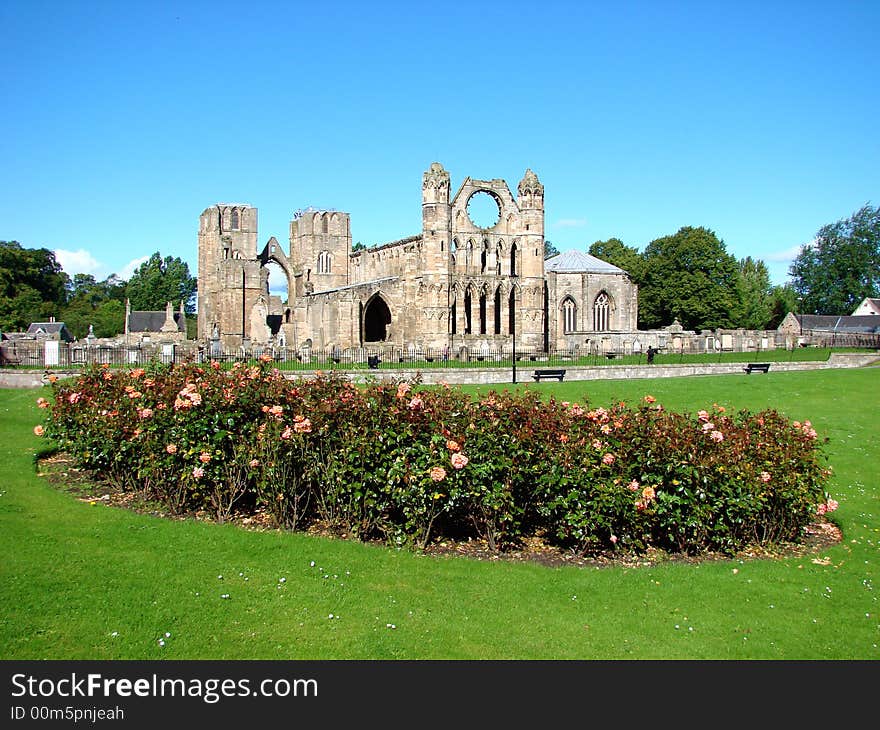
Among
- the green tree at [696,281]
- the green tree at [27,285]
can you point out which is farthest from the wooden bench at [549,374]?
the green tree at [27,285]

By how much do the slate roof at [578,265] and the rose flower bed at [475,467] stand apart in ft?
165

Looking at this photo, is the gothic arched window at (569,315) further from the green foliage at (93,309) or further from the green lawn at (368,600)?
the green foliage at (93,309)

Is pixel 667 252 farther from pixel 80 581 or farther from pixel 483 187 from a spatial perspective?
pixel 80 581

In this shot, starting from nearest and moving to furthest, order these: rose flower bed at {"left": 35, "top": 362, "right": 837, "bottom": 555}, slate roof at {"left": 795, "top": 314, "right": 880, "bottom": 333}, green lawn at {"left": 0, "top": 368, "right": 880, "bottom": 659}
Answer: green lawn at {"left": 0, "top": 368, "right": 880, "bottom": 659}, rose flower bed at {"left": 35, "top": 362, "right": 837, "bottom": 555}, slate roof at {"left": 795, "top": 314, "right": 880, "bottom": 333}

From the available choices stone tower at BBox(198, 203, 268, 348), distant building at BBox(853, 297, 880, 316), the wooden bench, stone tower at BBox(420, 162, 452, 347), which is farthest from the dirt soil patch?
distant building at BBox(853, 297, 880, 316)

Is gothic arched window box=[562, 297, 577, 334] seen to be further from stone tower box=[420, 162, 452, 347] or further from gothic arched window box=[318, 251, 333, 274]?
gothic arched window box=[318, 251, 333, 274]

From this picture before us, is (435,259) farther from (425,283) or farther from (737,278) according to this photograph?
(737,278)

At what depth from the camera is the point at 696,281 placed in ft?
220

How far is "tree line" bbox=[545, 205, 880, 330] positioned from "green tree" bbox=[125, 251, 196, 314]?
63.5 metres

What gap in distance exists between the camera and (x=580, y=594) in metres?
7.52

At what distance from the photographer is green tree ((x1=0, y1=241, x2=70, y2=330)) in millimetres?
73906

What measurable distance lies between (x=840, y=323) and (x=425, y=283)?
49003 mm

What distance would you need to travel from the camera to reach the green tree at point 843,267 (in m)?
84.2
